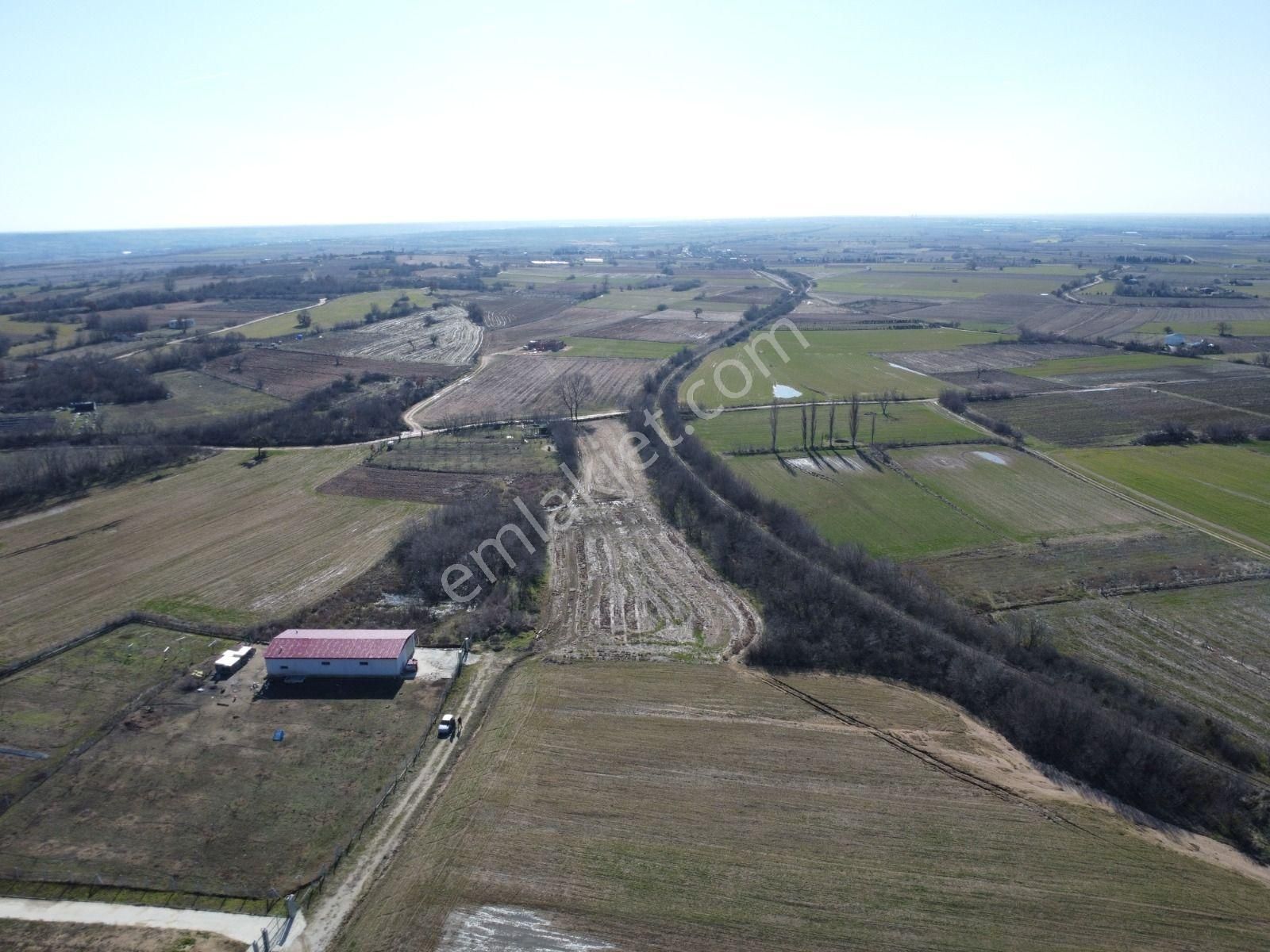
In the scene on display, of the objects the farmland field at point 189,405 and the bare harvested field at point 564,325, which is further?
the bare harvested field at point 564,325

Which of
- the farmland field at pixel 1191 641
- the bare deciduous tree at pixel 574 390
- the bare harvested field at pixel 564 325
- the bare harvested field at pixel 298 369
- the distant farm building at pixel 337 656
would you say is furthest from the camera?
the bare harvested field at pixel 564 325

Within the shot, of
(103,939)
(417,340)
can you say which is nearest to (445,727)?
(103,939)

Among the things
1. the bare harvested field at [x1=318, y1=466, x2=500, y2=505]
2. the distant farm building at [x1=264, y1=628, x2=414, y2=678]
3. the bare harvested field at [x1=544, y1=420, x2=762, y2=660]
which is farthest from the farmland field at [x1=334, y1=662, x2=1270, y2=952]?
the bare harvested field at [x1=318, y1=466, x2=500, y2=505]

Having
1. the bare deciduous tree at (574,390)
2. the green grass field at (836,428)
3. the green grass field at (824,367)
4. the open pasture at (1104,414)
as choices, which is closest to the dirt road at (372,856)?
the green grass field at (836,428)

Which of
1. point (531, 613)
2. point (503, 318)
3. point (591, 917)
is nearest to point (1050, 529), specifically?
point (531, 613)

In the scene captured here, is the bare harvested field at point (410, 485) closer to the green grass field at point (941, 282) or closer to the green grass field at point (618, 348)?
the green grass field at point (618, 348)

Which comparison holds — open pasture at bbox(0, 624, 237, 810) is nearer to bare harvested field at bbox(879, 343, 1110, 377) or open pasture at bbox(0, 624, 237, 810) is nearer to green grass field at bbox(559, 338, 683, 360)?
green grass field at bbox(559, 338, 683, 360)

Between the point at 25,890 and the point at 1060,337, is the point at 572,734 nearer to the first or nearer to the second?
the point at 25,890
